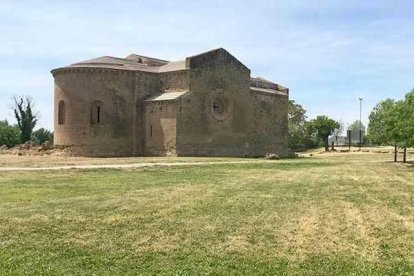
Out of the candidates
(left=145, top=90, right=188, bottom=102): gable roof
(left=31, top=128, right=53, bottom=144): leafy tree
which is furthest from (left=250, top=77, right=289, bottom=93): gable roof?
(left=31, top=128, right=53, bottom=144): leafy tree

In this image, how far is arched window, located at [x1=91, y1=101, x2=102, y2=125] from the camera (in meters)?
39.3

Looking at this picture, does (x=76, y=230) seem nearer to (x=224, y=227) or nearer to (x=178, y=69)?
(x=224, y=227)

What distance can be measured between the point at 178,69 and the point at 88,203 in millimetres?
28156

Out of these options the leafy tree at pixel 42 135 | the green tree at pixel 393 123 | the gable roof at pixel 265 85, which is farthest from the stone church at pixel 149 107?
the leafy tree at pixel 42 135

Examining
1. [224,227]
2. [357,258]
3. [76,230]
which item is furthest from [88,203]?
[357,258]

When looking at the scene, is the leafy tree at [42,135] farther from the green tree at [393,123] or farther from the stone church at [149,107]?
the green tree at [393,123]

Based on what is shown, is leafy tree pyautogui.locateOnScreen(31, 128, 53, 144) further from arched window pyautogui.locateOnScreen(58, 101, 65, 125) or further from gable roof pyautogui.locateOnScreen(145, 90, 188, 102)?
gable roof pyautogui.locateOnScreen(145, 90, 188, 102)

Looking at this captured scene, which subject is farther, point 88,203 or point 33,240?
point 88,203

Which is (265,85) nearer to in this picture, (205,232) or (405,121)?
(405,121)

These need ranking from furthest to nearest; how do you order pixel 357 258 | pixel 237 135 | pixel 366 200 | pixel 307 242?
pixel 237 135 → pixel 366 200 → pixel 307 242 → pixel 357 258

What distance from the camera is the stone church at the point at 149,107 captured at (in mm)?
38844

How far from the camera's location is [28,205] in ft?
41.0

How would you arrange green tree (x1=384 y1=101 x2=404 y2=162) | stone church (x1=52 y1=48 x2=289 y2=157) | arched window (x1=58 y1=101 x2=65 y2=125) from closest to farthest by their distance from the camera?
green tree (x1=384 y1=101 x2=404 y2=162), stone church (x1=52 y1=48 x2=289 y2=157), arched window (x1=58 y1=101 x2=65 y2=125)

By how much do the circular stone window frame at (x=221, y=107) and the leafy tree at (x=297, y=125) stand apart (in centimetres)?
2736
